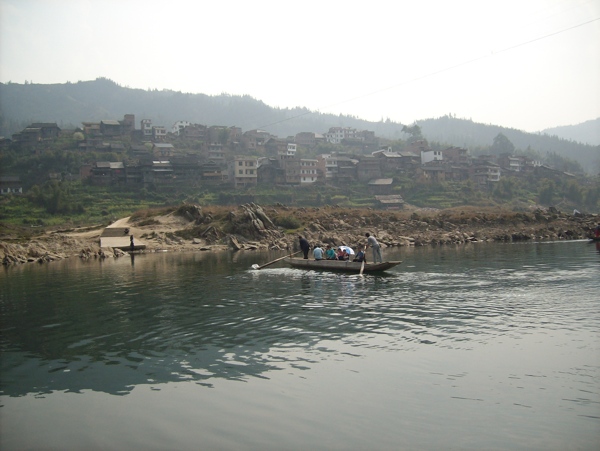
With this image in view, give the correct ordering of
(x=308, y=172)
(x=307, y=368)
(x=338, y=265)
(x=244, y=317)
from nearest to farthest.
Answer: (x=307, y=368) → (x=244, y=317) → (x=338, y=265) → (x=308, y=172)

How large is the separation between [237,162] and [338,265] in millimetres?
71054

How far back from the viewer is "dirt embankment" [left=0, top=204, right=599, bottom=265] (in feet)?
164

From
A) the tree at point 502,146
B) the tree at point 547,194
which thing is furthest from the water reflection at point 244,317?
the tree at point 502,146

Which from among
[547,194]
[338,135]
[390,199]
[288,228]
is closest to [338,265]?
[288,228]

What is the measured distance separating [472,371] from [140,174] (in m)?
87.9

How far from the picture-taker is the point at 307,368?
39.9ft

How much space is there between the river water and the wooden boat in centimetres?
388

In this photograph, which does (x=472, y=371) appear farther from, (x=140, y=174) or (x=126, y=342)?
(x=140, y=174)

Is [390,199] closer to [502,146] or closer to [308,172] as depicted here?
[308,172]

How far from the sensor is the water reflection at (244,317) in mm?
12805

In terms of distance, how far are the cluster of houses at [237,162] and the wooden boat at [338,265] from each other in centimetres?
6114

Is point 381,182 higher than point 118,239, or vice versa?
point 381,182

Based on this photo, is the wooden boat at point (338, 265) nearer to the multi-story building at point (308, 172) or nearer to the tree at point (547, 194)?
the multi-story building at point (308, 172)

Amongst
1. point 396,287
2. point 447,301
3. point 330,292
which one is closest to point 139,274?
point 330,292
